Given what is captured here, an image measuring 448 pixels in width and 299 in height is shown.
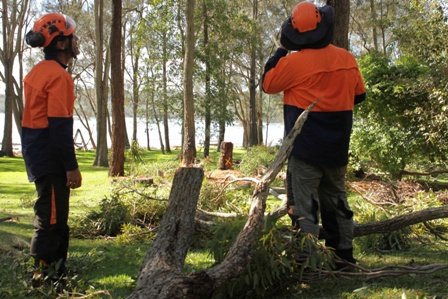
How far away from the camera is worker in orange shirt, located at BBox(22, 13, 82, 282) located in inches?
151

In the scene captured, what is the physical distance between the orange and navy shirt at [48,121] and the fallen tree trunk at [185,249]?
104cm

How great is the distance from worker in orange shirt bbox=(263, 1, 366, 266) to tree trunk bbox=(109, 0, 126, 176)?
1101cm

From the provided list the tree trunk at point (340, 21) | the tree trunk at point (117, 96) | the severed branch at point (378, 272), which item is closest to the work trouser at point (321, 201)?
the severed branch at point (378, 272)

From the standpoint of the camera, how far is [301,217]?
3.52 m

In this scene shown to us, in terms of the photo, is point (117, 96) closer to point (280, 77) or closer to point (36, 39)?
point (36, 39)

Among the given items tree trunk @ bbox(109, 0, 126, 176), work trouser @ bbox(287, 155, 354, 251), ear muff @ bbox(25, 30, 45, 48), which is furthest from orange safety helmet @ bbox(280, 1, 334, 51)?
tree trunk @ bbox(109, 0, 126, 176)

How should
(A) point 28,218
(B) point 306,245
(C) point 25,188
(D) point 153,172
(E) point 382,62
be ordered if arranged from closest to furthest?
(B) point 306,245 < (A) point 28,218 < (E) point 382,62 < (D) point 153,172 < (C) point 25,188

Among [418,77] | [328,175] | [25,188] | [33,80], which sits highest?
[418,77]

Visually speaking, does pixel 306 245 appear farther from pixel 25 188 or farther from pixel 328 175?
pixel 25 188

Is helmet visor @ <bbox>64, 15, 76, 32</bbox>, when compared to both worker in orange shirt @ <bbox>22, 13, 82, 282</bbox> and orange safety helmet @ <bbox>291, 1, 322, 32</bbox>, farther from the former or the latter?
orange safety helmet @ <bbox>291, 1, 322, 32</bbox>

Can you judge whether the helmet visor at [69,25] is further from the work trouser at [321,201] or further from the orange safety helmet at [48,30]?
the work trouser at [321,201]

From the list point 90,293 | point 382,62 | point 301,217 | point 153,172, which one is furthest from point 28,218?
point 382,62

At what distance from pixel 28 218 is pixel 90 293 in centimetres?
510

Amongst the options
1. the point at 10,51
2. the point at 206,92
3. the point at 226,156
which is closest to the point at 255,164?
the point at 226,156
